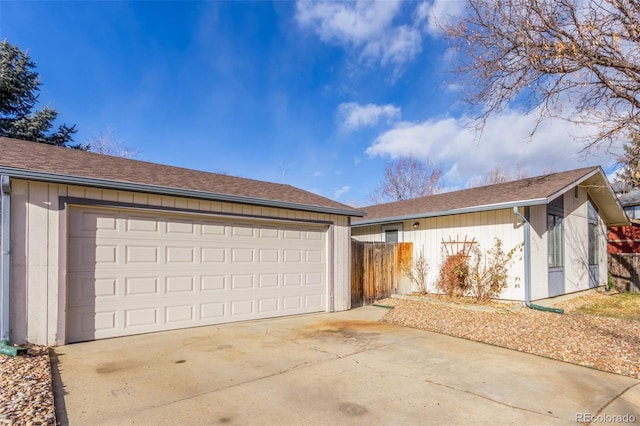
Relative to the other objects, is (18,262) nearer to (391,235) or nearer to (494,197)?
(391,235)

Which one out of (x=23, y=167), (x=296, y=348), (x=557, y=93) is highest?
(x=557, y=93)

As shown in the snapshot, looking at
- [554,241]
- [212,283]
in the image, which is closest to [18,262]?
[212,283]

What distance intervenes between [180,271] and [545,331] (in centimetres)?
709

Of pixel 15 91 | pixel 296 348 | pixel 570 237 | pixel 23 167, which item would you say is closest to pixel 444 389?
pixel 296 348

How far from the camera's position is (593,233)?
13047mm

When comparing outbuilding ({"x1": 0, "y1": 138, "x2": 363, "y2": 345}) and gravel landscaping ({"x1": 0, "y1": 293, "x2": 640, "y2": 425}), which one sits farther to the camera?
outbuilding ({"x1": 0, "y1": 138, "x2": 363, "y2": 345})

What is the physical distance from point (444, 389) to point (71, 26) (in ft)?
44.4

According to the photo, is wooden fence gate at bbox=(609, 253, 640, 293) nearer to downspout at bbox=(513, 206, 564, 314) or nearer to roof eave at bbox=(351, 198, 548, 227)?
downspout at bbox=(513, 206, 564, 314)

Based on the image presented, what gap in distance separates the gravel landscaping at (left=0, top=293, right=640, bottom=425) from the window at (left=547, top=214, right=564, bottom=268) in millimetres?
1247

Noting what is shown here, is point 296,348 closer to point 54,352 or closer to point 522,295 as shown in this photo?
point 54,352

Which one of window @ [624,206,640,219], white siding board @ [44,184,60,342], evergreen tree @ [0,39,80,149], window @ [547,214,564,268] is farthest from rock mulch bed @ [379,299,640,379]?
window @ [624,206,640,219]

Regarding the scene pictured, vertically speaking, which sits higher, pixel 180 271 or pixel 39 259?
pixel 39 259

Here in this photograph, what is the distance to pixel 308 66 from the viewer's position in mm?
14008

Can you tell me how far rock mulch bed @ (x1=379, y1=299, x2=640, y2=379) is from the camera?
513 centimetres
